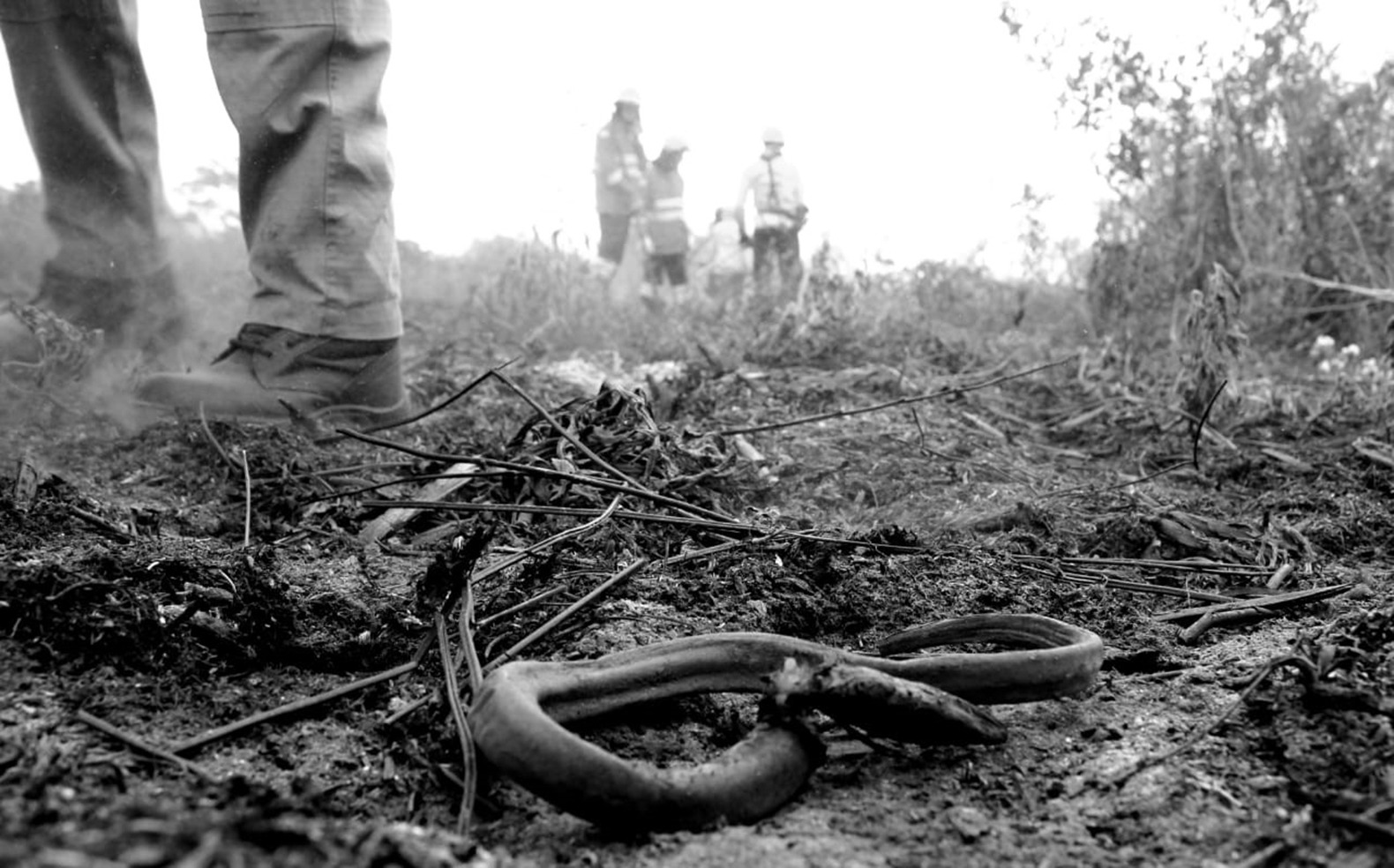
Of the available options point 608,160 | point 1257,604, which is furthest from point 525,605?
point 608,160

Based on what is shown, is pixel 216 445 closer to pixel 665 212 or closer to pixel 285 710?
pixel 285 710

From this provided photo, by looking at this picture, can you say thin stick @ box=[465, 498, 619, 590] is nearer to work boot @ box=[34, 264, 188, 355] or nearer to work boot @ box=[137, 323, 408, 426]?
work boot @ box=[137, 323, 408, 426]

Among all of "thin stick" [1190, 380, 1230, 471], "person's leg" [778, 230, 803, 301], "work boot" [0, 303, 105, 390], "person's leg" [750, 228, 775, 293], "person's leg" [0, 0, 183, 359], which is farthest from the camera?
"person's leg" [750, 228, 775, 293]

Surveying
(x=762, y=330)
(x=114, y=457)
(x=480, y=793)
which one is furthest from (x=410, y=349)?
(x=480, y=793)

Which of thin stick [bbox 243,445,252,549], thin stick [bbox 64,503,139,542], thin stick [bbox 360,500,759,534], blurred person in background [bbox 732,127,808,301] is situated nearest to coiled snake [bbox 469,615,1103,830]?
thin stick [bbox 360,500,759,534]

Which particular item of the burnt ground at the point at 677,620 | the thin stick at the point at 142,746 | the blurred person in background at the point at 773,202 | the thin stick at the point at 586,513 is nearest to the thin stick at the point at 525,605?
the burnt ground at the point at 677,620

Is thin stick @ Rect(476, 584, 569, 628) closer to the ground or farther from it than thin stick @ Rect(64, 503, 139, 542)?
closer to the ground

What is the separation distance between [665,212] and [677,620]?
8.90 meters

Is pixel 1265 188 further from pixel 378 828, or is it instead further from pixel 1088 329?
pixel 378 828

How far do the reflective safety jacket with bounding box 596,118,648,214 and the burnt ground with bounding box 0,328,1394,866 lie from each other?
710 centimetres

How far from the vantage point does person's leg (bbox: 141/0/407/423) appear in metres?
3.08

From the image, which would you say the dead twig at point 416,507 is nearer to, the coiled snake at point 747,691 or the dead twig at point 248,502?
the dead twig at point 248,502

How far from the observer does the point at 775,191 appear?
1027 cm

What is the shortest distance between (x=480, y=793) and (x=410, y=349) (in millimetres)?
4186
